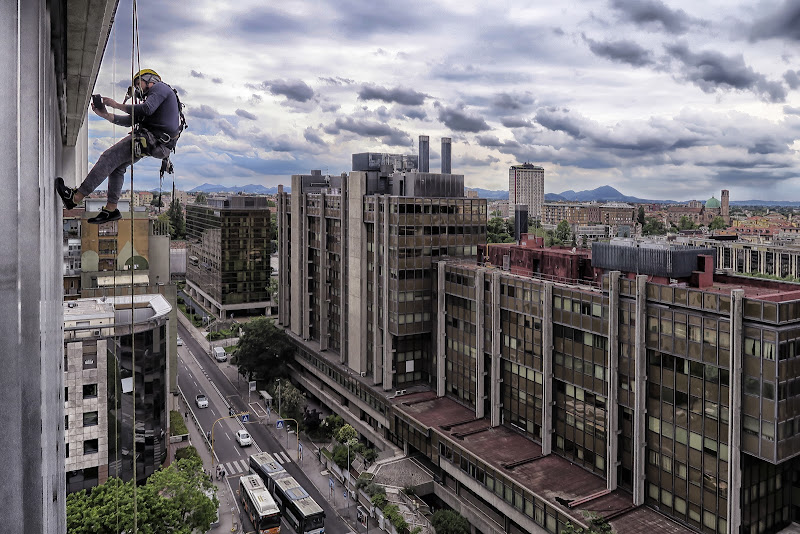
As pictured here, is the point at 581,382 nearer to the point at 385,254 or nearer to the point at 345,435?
the point at 345,435

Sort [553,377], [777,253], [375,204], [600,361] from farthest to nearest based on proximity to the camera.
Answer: [777,253] → [375,204] → [553,377] → [600,361]

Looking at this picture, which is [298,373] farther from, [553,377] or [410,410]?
[553,377]

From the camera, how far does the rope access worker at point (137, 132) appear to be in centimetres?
988

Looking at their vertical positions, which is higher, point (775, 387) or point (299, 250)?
point (299, 250)

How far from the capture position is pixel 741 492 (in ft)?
120

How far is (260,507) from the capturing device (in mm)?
52219

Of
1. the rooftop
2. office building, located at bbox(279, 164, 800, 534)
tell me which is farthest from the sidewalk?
the rooftop

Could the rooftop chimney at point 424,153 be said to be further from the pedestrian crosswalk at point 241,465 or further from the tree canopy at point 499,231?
the tree canopy at point 499,231

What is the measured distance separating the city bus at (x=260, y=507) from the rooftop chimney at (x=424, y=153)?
53010 millimetres

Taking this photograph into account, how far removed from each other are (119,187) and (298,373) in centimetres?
8654

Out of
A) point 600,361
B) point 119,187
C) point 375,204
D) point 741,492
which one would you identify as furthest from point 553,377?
point 119,187

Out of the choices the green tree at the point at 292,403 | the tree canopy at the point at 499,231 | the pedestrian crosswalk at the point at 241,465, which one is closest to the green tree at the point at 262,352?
the green tree at the point at 292,403

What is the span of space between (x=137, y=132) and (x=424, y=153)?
3193 inches

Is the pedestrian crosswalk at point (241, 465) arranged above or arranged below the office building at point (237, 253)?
below
